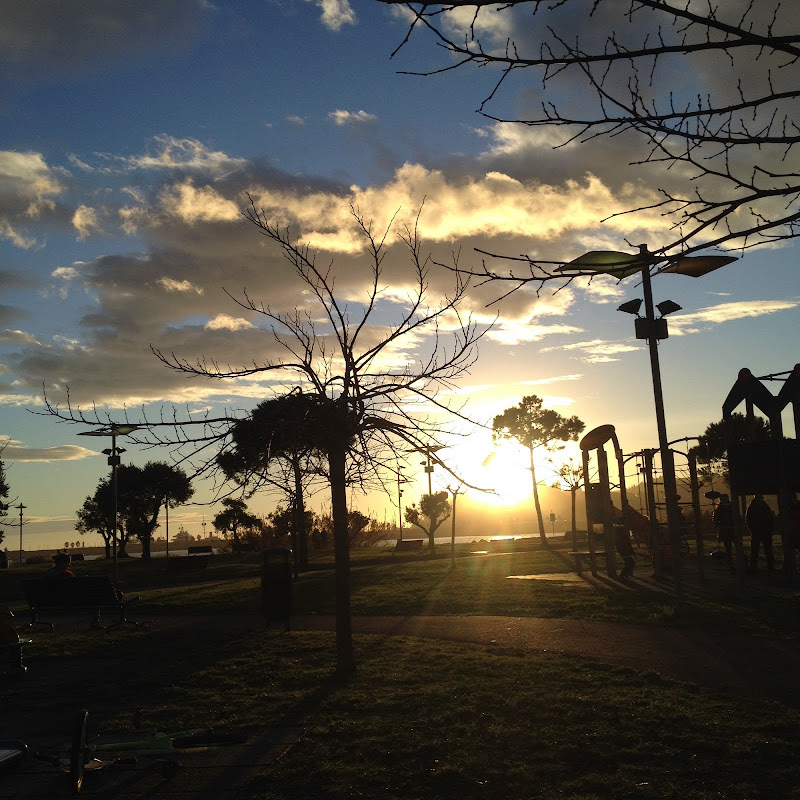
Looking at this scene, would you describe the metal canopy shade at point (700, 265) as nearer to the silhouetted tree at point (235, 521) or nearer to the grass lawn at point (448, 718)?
the grass lawn at point (448, 718)

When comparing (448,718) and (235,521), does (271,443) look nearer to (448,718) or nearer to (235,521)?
(448,718)

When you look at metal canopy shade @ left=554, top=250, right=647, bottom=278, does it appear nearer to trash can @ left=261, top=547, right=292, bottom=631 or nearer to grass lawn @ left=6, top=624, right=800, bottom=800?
grass lawn @ left=6, top=624, right=800, bottom=800

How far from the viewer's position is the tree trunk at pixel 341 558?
30.7ft

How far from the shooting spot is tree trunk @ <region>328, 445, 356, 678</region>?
9344 mm

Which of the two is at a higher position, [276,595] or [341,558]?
[341,558]

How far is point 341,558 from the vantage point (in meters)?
9.49

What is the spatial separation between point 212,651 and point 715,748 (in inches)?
315

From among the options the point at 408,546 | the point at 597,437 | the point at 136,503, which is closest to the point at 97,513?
the point at 136,503

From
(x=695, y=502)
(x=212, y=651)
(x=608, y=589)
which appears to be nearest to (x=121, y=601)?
(x=212, y=651)

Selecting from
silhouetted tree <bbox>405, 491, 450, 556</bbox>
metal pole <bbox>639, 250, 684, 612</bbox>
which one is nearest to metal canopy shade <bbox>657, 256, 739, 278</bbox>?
metal pole <bbox>639, 250, 684, 612</bbox>

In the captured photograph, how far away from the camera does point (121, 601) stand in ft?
49.3

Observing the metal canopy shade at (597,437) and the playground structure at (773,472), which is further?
the metal canopy shade at (597,437)

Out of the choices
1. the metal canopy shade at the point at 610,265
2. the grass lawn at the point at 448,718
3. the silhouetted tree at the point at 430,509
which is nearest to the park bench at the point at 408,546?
the silhouetted tree at the point at 430,509

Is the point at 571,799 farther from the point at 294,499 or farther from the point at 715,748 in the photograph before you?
the point at 294,499
